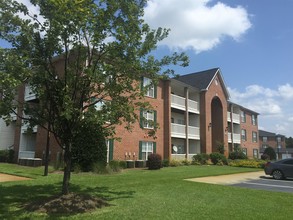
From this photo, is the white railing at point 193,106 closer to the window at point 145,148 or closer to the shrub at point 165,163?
the window at point 145,148

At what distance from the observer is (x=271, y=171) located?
19.9 metres

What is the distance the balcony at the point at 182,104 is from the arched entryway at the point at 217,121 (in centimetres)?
515

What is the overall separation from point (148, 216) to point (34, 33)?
19.7ft

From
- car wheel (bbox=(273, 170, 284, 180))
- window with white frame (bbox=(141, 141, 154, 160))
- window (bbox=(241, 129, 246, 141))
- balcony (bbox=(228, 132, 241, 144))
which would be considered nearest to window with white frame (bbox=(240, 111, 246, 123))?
window (bbox=(241, 129, 246, 141))

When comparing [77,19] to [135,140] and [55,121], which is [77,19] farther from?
[135,140]

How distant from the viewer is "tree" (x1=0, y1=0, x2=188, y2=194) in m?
7.98

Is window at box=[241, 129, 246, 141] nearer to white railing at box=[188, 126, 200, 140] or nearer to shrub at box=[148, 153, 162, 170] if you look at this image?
white railing at box=[188, 126, 200, 140]

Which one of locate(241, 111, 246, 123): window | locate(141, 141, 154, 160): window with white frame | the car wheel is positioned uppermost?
locate(241, 111, 246, 123): window

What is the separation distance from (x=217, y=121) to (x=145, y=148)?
16.5m

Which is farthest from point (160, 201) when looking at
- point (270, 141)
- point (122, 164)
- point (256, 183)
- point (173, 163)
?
point (270, 141)

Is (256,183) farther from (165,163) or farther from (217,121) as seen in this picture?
(217,121)

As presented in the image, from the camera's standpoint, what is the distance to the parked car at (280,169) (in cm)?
1922

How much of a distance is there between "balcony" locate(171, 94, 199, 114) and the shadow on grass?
20.3m

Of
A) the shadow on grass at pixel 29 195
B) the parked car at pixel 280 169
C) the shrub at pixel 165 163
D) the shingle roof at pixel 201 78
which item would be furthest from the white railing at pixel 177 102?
the shadow on grass at pixel 29 195
